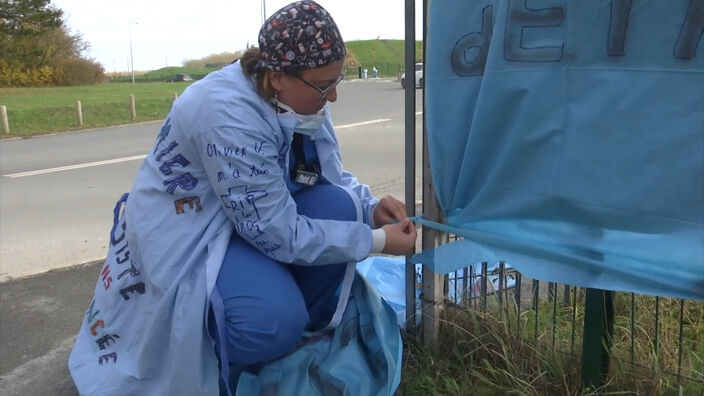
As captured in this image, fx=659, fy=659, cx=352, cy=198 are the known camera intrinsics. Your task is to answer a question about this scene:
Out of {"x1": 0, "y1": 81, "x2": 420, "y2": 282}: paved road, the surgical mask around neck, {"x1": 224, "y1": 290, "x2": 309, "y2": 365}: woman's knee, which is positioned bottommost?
{"x1": 0, "y1": 81, "x2": 420, "y2": 282}: paved road

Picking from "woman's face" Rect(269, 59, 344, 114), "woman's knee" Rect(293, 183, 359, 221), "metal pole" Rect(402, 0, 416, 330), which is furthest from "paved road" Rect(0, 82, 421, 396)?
"woman's face" Rect(269, 59, 344, 114)

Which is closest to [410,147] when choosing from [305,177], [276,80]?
[305,177]

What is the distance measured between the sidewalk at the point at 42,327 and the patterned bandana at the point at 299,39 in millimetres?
1620

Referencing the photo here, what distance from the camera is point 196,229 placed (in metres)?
2.16

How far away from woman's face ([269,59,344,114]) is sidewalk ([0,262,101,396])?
152 cm

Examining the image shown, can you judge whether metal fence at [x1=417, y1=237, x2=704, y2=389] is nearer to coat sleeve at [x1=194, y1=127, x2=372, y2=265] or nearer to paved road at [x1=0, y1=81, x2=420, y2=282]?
coat sleeve at [x1=194, y1=127, x2=372, y2=265]

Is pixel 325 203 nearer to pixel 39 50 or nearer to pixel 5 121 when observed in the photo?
pixel 5 121

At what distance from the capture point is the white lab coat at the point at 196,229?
6.77 feet

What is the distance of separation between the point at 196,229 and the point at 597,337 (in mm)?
1308

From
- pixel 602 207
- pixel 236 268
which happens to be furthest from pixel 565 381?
pixel 236 268

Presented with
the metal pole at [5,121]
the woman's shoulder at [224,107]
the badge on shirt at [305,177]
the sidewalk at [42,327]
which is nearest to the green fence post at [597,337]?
the badge on shirt at [305,177]

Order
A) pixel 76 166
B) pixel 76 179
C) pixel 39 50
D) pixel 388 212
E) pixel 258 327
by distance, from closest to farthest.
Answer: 1. pixel 258 327
2. pixel 388 212
3. pixel 76 179
4. pixel 76 166
5. pixel 39 50

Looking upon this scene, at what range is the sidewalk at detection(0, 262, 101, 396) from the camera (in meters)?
2.75

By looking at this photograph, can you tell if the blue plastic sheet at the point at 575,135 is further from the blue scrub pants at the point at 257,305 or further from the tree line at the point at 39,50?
the tree line at the point at 39,50
